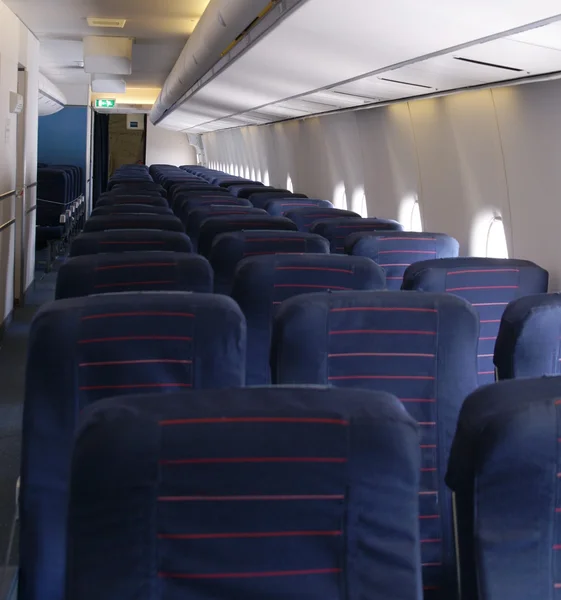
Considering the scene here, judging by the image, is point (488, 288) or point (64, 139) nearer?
point (488, 288)

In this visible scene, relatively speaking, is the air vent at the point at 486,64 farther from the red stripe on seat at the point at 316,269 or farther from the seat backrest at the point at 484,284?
the red stripe on seat at the point at 316,269

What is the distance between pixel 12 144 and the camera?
9.65m

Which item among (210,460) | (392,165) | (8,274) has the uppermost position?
(392,165)

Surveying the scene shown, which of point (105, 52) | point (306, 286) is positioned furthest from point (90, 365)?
point (105, 52)

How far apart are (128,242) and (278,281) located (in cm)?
145

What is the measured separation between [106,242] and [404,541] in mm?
3783

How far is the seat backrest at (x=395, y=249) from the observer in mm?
5438

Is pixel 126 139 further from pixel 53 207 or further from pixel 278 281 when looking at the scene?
pixel 278 281

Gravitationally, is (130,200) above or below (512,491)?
above

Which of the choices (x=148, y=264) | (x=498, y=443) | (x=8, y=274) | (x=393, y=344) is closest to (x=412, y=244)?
(x=148, y=264)

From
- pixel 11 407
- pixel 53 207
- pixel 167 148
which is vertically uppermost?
pixel 167 148

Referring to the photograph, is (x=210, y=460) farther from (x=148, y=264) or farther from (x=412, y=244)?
(x=412, y=244)

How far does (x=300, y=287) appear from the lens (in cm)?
402

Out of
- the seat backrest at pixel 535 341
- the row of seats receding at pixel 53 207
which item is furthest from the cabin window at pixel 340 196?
the seat backrest at pixel 535 341
